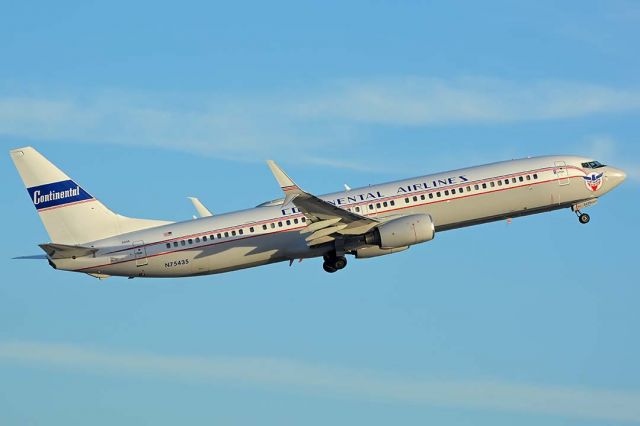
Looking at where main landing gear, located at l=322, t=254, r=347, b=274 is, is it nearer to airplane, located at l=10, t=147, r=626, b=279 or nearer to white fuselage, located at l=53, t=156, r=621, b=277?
airplane, located at l=10, t=147, r=626, b=279

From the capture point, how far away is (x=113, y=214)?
70875 mm

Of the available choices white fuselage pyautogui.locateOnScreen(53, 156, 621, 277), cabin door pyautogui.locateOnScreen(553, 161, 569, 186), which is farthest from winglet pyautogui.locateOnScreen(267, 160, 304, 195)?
cabin door pyautogui.locateOnScreen(553, 161, 569, 186)

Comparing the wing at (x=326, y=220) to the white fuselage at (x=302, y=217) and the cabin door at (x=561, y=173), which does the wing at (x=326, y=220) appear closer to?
the white fuselage at (x=302, y=217)

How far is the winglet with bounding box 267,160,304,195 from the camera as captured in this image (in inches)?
2473

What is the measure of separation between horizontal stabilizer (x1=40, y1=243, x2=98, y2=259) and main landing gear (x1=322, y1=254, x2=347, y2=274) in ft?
47.2

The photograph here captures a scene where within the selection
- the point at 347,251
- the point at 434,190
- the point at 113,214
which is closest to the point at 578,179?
the point at 434,190

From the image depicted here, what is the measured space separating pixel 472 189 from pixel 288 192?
13418 millimetres

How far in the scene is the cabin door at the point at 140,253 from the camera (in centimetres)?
6844

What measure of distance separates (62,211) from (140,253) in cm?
607

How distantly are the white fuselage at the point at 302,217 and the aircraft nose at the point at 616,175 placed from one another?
3.11 meters

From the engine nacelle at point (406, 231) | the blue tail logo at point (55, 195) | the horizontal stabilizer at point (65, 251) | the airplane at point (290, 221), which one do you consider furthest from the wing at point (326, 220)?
the blue tail logo at point (55, 195)

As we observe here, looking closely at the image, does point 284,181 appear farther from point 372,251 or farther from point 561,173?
point 561,173

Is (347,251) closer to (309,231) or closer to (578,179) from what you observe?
(309,231)

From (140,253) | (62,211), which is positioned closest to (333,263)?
(140,253)
